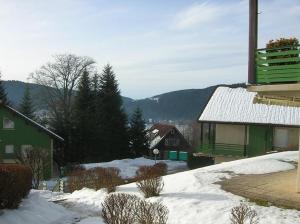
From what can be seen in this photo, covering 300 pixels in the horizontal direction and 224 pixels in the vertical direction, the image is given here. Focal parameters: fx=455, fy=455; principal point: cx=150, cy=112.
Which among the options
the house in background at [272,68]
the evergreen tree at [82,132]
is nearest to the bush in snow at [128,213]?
the house in background at [272,68]

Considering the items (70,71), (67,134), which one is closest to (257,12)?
(67,134)

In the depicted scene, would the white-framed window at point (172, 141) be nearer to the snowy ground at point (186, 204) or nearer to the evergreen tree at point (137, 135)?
the evergreen tree at point (137, 135)

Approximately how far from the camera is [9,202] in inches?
471

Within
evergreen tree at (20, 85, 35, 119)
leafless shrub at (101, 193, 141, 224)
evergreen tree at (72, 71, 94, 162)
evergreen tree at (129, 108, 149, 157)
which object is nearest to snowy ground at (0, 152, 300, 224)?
leafless shrub at (101, 193, 141, 224)

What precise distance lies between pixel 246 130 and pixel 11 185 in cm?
2426

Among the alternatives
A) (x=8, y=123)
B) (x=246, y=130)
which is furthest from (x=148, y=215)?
(x=8, y=123)

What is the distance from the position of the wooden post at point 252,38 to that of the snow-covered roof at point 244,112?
823 inches

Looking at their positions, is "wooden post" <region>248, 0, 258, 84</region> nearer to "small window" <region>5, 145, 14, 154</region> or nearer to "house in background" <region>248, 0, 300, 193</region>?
"house in background" <region>248, 0, 300, 193</region>

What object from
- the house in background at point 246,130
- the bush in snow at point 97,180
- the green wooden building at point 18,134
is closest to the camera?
the bush in snow at point 97,180

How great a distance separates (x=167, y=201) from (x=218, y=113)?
23175 millimetres

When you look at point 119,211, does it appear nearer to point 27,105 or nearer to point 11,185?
point 11,185

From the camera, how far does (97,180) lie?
1577 centimetres

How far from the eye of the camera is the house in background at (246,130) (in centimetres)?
3278

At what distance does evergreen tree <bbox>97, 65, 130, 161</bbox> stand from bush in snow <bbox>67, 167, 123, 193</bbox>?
3117 cm
